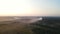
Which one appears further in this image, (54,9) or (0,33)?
(54,9)

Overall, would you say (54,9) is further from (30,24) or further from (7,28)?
(7,28)

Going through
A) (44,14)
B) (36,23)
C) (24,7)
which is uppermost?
(24,7)

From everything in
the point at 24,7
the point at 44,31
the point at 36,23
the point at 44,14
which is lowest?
the point at 44,31

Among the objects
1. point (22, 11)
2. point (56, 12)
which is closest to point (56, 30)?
point (56, 12)

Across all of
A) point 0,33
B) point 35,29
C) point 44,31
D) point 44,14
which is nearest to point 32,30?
point 35,29

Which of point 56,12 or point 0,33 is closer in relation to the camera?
point 0,33

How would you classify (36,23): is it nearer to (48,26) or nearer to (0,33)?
(48,26)

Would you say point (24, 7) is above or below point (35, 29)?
above

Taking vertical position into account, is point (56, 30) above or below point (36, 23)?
below
